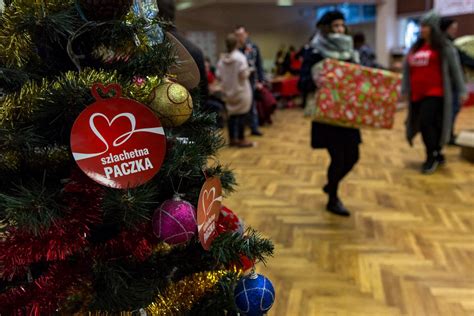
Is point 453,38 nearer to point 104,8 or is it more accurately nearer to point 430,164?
point 430,164

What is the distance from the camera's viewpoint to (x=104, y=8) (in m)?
1.06

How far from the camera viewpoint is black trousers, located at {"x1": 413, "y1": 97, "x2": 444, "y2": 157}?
4141 millimetres

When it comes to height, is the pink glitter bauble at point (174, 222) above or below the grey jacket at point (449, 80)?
above

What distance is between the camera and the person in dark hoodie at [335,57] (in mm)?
3010

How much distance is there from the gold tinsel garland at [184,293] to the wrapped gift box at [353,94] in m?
1.80

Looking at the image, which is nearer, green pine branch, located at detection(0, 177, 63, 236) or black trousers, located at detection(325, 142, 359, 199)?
green pine branch, located at detection(0, 177, 63, 236)

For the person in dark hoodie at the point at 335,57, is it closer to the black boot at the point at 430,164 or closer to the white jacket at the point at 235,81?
the black boot at the point at 430,164

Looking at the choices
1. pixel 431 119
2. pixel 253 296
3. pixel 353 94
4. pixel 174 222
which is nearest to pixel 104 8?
pixel 174 222

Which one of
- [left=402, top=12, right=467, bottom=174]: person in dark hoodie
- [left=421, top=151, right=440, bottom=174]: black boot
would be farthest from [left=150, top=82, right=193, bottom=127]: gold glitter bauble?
[left=421, top=151, right=440, bottom=174]: black boot

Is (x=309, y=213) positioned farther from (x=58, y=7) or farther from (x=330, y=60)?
(x=58, y=7)

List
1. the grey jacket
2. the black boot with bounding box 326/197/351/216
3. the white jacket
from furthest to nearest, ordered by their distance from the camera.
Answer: the white jacket
the grey jacket
the black boot with bounding box 326/197/351/216

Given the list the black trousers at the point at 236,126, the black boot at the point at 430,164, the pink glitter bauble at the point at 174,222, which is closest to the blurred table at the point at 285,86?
the black trousers at the point at 236,126

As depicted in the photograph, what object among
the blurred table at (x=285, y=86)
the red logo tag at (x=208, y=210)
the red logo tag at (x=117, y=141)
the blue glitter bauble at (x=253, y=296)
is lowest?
the blurred table at (x=285, y=86)

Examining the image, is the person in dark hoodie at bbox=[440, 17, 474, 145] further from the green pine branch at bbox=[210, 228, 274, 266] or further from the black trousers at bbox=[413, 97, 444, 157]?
the green pine branch at bbox=[210, 228, 274, 266]
